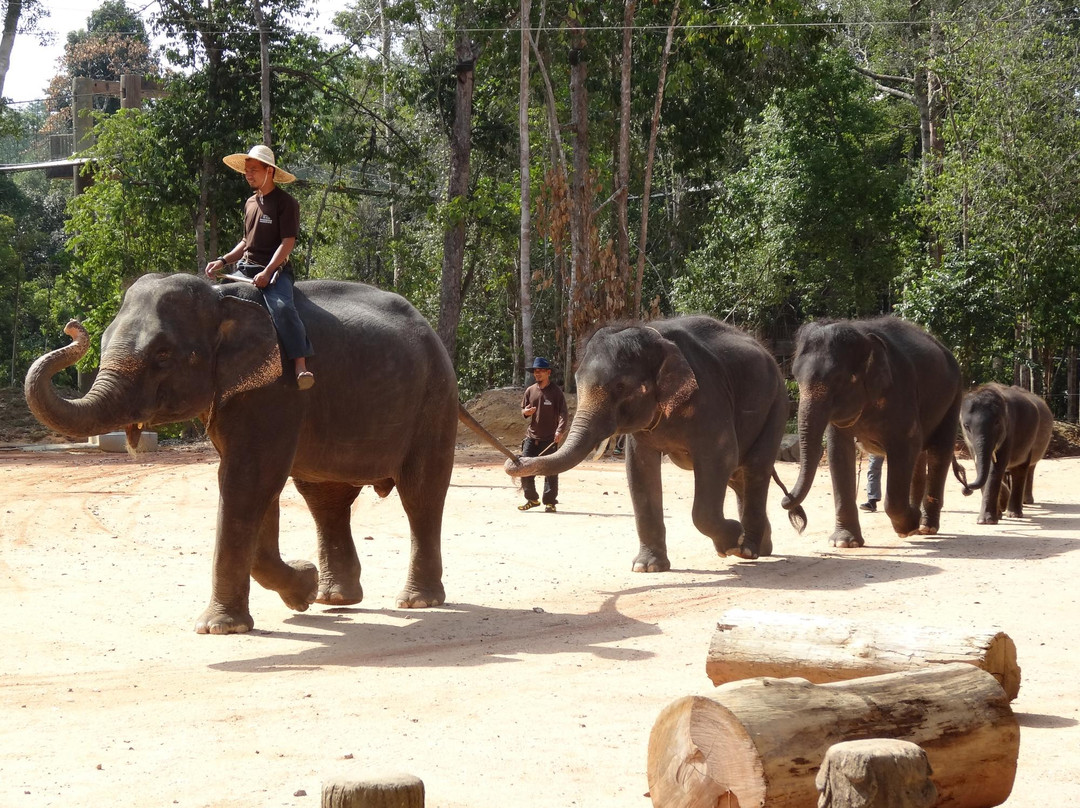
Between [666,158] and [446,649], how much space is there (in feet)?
94.4

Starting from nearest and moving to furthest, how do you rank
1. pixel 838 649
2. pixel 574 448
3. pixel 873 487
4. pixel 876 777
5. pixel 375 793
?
pixel 375 793
pixel 876 777
pixel 838 649
pixel 574 448
pixel 873 487

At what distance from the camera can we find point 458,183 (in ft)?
81.8

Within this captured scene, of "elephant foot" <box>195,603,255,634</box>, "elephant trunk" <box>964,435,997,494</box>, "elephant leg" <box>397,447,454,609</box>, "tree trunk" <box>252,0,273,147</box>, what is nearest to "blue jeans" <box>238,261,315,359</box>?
"elephant leg" <box>397,447,454,609</box>

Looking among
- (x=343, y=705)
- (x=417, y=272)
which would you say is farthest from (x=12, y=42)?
(x=343, y=705)

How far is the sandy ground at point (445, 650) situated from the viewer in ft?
16.4

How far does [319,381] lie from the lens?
8086mm

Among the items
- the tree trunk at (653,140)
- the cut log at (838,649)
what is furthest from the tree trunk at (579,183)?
the cut log at (838,649)

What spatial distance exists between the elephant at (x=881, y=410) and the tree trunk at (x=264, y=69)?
1421cm

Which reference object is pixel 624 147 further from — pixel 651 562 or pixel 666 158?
pixel 651 562

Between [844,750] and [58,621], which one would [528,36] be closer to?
[58,621]

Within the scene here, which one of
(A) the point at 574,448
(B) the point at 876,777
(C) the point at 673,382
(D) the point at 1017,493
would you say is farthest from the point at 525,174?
(B) the point at 876,777

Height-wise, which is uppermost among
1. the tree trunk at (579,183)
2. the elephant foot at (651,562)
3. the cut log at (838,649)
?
the tree trunk at (579,183)

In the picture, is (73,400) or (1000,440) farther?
(1000,440)

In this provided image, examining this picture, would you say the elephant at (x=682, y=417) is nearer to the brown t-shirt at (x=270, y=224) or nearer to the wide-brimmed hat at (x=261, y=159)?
the brown t-shirt at (x=270, y=224)
